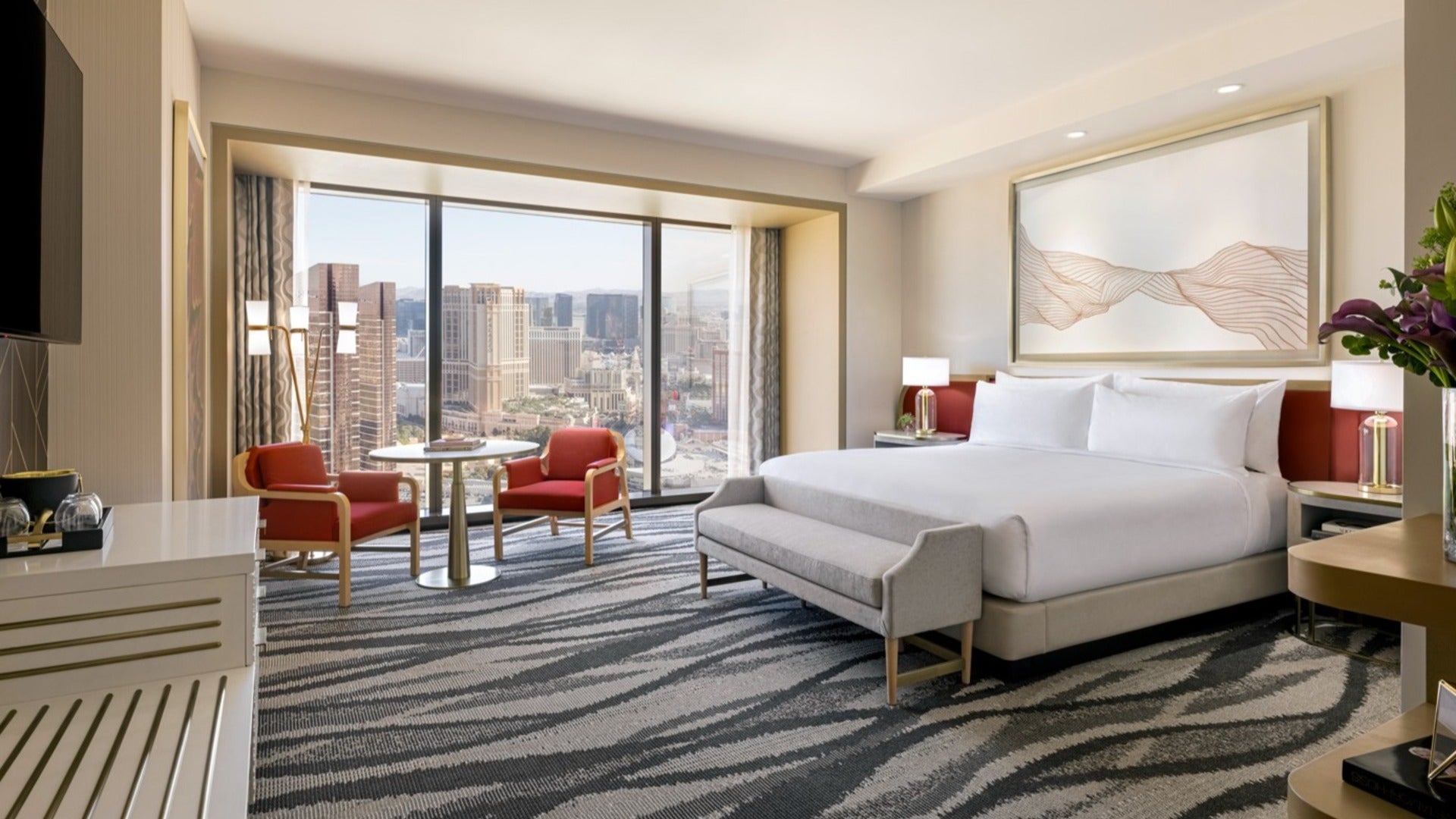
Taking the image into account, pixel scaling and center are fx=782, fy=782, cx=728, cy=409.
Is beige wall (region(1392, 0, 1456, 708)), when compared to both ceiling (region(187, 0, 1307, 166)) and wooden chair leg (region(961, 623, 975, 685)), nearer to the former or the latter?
→ wooden chair leg (region(961, 623, 975, 685))

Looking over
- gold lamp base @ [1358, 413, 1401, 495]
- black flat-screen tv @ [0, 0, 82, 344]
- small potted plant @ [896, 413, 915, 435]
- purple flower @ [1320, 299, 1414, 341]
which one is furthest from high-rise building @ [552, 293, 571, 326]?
purple flower @ [1320, 299, 1414, 341]

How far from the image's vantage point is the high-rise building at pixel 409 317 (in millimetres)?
5766

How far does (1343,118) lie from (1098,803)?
3.75 meters

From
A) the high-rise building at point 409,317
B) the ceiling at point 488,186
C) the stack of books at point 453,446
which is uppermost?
the ceiling at point 488,186

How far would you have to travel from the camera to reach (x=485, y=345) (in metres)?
6.08

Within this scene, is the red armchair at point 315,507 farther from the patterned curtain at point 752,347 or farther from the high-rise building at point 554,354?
the patterned curtain at point 752,347

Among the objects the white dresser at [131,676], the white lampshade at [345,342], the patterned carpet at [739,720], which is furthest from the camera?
the white lampshade at [345,342]

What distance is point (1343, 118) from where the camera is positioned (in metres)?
3.93

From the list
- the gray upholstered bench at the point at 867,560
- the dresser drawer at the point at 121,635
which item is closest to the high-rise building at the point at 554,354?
the gray upholstered bench at the point at 867,560

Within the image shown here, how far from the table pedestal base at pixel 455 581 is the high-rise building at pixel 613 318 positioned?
2.61 metres

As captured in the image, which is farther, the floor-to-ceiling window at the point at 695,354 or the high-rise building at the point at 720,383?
the high-rise building at the point at 720,383

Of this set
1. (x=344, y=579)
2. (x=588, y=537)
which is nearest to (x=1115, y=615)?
(x=588, y=537)

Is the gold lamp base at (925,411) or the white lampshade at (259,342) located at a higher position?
the white lampshade at (259,342)

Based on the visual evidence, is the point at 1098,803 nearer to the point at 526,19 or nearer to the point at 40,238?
the point at 40,238
